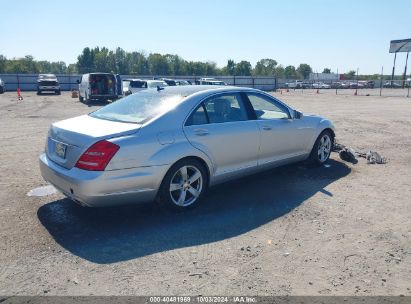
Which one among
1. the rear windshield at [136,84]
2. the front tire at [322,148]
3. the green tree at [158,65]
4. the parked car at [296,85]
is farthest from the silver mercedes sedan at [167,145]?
the green tree at [158,65]

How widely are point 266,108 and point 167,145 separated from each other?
2.23 m

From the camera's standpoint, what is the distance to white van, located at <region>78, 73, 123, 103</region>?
23.5 meters

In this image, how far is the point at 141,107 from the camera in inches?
195

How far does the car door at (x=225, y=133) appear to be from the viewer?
4828 mm

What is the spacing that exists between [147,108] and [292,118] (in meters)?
2.63

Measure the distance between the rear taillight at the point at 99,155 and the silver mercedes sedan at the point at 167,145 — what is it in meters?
0.01

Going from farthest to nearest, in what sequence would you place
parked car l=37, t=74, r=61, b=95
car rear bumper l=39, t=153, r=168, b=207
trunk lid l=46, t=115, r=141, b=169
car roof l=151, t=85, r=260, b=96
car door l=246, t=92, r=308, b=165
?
parked car l=37, t=74, r=61, b=95 < car door l=246, t=92, r=308, b=165 < car roof l=151, t=85, r=260, b=96 < trunk lid l=46, t=115, r=141, b=169 < car rear bumper l=39, t=153, r=168, b=207

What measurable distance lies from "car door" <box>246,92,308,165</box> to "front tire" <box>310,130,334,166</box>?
475mm

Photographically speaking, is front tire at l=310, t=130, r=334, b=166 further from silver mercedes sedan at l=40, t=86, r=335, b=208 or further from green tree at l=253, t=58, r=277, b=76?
green tree at l=253, t=58, r=277, b=76

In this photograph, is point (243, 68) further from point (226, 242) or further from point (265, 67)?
point (226, 242)

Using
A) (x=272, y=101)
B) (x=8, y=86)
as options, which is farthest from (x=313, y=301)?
(x=8, y=86)

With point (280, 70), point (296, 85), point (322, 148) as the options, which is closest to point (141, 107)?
point (322, 148)

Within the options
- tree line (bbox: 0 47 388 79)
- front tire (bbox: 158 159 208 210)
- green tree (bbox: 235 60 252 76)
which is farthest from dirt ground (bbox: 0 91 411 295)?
green tree (bbox: 235 60 252 76)

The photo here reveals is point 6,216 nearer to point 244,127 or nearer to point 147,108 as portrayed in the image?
point 147,108
